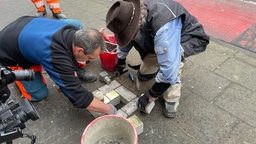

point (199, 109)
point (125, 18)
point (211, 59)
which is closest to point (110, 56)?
point (125, 18)

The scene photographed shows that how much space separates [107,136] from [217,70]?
2.02 meters

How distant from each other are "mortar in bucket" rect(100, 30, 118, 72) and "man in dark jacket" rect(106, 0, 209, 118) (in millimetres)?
499

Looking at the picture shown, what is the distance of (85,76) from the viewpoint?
339 cm

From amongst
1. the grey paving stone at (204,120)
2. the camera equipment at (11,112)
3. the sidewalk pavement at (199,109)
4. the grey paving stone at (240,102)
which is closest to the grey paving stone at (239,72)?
the sidewalk pavement at (199,109)

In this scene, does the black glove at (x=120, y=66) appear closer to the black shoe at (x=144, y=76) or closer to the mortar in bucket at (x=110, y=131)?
the black shoe at (x=144, y=76)

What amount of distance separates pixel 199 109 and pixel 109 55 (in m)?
1.37

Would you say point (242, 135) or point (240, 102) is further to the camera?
point (240, 102)

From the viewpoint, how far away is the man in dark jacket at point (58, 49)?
7.54 ft

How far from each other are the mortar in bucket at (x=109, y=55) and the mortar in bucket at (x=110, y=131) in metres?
1.18

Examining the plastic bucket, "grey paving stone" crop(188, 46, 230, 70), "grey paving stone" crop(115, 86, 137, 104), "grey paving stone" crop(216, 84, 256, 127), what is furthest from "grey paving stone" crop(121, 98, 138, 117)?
"grey paving stone" crop(188, 46, 230, 70)

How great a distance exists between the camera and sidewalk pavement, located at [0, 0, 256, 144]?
8.92ft

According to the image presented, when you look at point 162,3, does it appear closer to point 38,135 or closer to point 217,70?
point 217,70

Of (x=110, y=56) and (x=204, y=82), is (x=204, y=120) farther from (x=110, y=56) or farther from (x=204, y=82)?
(x=110, y=56)

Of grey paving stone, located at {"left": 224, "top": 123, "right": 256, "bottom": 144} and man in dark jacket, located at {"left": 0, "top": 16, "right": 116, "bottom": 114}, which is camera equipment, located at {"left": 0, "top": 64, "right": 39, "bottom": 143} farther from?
grey paving stone, located at {"left": 224, "top": 123, "right": 256, "bottom": 144}
